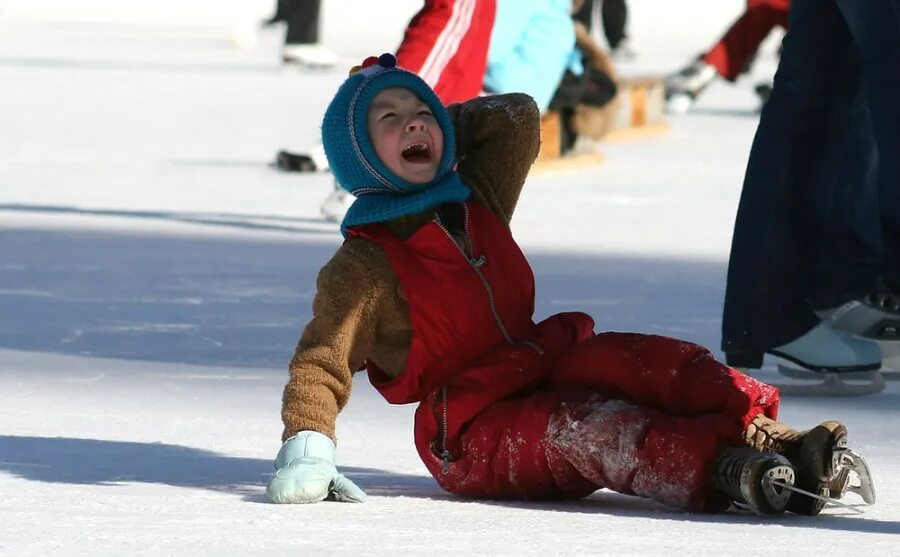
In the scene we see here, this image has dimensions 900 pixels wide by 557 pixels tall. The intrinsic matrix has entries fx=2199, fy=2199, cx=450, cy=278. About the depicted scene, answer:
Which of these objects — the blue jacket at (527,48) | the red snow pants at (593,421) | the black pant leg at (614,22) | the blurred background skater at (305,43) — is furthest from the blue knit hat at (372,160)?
the black pant leg at (614,22)

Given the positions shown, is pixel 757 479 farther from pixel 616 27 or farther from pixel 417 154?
pixel 616 27

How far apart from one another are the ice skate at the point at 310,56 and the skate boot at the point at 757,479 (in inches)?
553

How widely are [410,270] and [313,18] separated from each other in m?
13.2

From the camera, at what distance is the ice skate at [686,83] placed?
12805mm

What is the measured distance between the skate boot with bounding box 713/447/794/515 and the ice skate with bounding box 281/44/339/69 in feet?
46.1

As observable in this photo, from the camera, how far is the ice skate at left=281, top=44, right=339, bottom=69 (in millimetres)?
16672

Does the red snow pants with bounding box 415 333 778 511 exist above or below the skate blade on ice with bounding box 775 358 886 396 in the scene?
above

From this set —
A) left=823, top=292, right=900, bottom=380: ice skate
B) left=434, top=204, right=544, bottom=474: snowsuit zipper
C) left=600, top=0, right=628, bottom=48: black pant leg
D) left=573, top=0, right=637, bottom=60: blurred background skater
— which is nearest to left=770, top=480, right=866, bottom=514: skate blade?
left=434, top=204, right=544, bottom=474: snowsuit zipper

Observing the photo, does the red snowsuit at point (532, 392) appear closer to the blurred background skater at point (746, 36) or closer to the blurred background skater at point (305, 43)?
the blurred background skater at point (746, 36)

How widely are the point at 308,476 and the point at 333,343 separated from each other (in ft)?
0.69

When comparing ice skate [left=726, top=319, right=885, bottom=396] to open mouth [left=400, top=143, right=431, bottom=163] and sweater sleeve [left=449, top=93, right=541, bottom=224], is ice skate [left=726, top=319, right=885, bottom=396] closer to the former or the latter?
sweater sleeve [left=449, top=93, right=541, bottom=224]

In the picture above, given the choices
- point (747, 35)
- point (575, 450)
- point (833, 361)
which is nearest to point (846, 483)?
point (575, 450)

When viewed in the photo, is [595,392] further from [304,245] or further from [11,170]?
[11,170]

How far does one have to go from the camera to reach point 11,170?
8.88m
